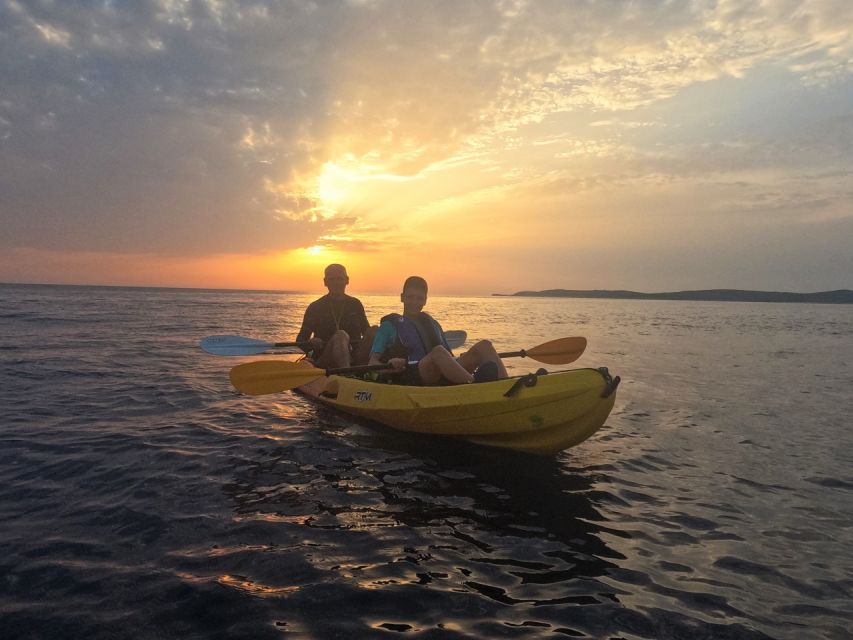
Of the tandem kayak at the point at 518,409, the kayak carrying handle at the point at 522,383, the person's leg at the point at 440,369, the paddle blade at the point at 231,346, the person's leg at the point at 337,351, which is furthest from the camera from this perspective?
the paddle blade at the point at 231,346

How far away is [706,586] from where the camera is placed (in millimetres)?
3508

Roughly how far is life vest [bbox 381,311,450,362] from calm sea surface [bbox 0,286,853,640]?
1203 millimetres

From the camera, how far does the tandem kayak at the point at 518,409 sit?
554 cm

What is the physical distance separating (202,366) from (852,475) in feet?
43.8

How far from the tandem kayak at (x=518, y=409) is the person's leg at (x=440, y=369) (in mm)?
404

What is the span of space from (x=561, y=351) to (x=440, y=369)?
293 cm

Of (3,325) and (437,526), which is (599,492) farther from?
(3,325)

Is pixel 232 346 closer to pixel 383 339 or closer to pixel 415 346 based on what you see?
pixel 383 339

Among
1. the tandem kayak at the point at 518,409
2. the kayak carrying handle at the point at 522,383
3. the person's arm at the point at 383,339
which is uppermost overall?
the person's arm at the point at 383,339

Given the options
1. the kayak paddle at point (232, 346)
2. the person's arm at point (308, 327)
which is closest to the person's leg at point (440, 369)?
the person's arm at point (308, 327)

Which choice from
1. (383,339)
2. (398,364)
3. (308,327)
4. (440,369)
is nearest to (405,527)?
(440,369)

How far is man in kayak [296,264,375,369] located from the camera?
9422 millimetres

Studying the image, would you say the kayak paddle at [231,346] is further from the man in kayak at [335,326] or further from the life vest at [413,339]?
the life vest at [413,339]

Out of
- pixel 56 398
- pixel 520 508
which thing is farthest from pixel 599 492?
pixel 56 398
